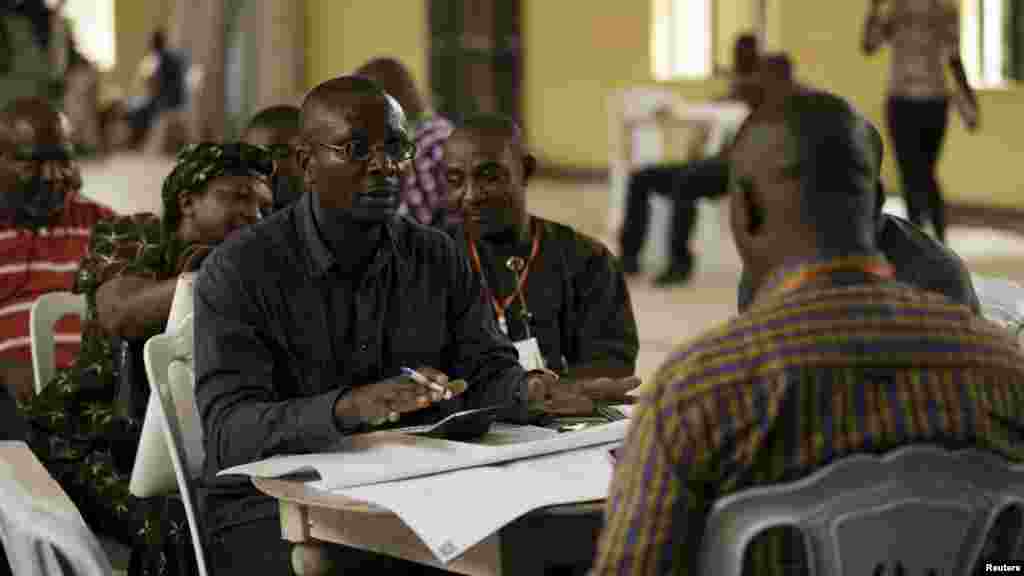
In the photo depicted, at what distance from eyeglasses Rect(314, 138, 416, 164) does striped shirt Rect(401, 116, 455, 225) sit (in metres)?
2.37

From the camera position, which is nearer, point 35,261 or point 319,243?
point 319,243

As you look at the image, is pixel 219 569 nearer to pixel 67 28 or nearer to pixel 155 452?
pixel 155 452

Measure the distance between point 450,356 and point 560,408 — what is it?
33 cm

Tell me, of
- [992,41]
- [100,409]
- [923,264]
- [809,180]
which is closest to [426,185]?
[100,409]

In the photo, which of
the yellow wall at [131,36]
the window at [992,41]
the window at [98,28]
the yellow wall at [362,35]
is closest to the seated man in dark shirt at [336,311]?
the window at [992,41]

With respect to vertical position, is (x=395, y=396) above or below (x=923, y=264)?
below

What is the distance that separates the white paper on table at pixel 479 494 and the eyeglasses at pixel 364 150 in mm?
826

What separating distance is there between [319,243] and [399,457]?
2.26 feet

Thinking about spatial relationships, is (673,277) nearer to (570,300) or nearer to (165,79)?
(570,300)

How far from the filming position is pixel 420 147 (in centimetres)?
624

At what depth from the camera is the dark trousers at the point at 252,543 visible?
3414 millimetres

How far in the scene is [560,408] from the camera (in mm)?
3475

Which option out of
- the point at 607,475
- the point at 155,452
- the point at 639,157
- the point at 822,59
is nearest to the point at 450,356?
the point at 155,452

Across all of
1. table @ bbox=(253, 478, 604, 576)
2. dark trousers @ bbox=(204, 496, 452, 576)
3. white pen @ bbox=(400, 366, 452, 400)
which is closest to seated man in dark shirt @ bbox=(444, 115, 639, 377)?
dark trousers @ bbox=(204, 496, 452, 576)
